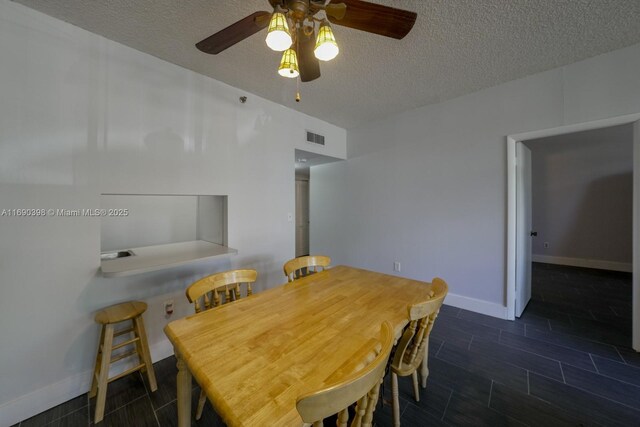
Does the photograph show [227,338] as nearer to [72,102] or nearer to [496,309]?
[72,102]

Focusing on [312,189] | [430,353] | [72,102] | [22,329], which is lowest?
[430,353]

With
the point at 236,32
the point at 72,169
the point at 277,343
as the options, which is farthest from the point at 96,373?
the point at 236,32

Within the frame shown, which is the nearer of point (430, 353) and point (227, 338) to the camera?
point (227, 338)

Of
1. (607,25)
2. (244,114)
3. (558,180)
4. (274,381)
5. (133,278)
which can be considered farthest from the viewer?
(558,180)

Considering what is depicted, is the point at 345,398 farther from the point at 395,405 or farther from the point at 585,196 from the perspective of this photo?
the point at 585,196

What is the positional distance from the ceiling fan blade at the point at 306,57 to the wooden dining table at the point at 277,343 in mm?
1432

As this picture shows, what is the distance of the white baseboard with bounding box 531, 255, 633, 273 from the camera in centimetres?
433

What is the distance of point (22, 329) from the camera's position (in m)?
1.47

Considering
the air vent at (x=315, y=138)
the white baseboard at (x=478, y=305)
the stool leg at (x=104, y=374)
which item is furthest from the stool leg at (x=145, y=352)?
the white baseboard at (x=478, y=305)

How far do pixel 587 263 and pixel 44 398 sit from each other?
25.3ft

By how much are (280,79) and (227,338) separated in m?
2.30

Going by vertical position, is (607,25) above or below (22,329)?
above

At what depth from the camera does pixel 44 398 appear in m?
1.53

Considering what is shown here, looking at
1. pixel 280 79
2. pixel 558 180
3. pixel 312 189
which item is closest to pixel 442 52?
pixel 280 79
